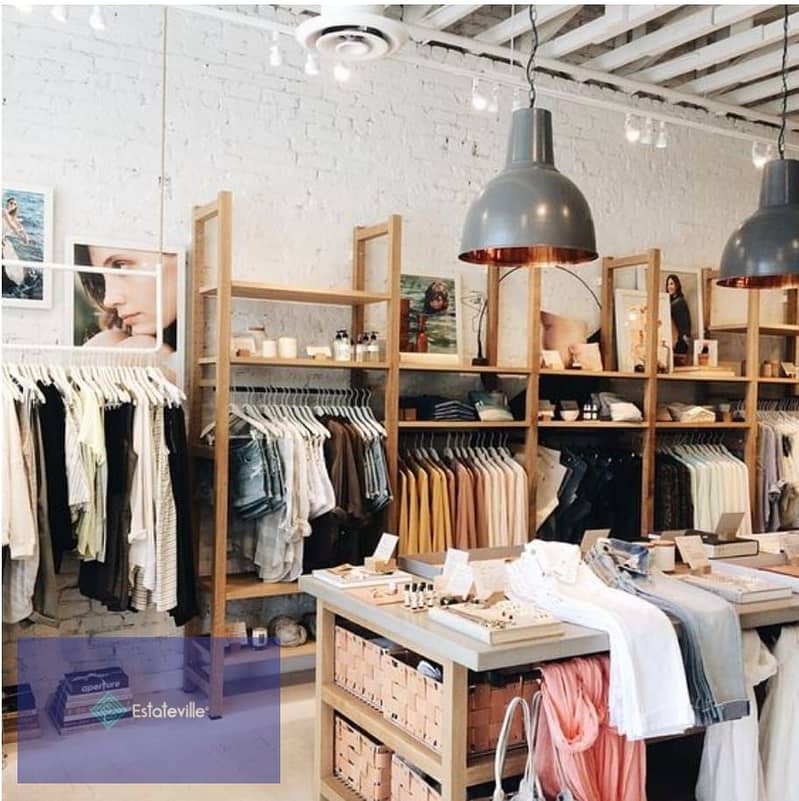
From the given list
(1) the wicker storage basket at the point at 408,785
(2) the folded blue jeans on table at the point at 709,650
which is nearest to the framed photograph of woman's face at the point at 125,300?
(1) the wicker storage basket at the point at 408,785

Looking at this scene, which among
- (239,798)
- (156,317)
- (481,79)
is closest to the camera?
(239,798)

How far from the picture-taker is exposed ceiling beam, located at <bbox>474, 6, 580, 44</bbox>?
4898 mm

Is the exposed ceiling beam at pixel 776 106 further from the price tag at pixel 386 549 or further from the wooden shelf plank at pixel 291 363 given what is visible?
the price tag at pixel 386 549

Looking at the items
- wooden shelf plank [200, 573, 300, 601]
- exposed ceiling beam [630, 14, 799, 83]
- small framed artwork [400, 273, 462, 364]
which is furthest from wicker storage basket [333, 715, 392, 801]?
exposed ceiling beam [630, 14, 799, 83]

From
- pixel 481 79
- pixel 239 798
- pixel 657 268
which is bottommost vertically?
pixel 239 798

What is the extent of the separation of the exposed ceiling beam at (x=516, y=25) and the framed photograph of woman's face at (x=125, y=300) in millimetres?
2297

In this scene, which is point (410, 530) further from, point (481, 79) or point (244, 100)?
point (481, 79)

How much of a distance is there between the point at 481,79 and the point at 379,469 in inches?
106

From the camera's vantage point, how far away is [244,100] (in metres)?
4.89

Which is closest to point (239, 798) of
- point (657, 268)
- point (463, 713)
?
point (463, 713)

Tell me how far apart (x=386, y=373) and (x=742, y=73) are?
323 cm

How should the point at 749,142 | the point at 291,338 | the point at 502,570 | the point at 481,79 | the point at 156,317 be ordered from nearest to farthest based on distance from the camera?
the point at 502,570 < the point at 156,317 < the point at 291,338 < the point at 481,79 < the point at 749,142

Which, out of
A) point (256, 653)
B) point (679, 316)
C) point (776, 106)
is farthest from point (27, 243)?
point (776, 106)
